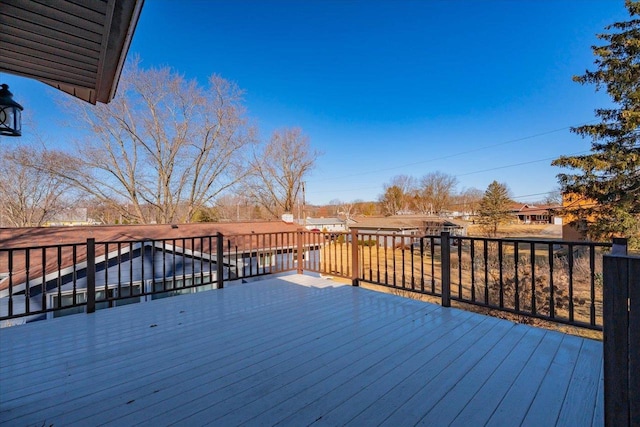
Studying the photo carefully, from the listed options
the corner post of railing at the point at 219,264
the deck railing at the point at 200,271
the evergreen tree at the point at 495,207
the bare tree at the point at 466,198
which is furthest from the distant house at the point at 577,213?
the bare tree at the point at 466,198

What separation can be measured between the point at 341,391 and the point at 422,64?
42.8 feet

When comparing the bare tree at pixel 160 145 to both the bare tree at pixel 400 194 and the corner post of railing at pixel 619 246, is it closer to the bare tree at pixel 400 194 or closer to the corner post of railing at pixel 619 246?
the corner post of railing at pixel 619 246

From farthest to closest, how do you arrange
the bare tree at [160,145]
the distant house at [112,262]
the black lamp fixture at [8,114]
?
the bare tree at [160,145]
the distant house at [112,262]
the black lamp fixture at [8,114]

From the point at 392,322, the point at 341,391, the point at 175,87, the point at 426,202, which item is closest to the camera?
the point at 341,391

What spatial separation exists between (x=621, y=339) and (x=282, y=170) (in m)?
20.7

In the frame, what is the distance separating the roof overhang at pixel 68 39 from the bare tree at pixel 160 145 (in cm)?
1369

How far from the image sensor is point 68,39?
5.58 ft

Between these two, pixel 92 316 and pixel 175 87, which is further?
pixel 175 87

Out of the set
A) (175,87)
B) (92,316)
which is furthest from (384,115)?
(92,316)

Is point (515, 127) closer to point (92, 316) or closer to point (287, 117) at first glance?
point (287, 117)

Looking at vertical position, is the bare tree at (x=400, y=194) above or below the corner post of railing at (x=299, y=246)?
above

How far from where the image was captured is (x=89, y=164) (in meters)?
13.0

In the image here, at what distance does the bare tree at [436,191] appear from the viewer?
32.9 metres

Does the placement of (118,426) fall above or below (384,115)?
below
